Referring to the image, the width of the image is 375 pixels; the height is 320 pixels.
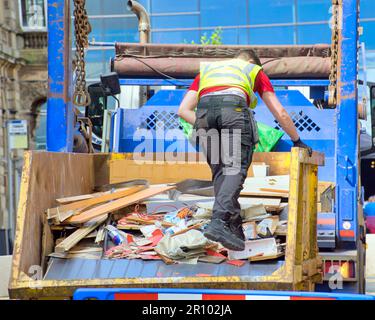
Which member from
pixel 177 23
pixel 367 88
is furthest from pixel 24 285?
pixel 177 23

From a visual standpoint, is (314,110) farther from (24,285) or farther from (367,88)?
(24,285)

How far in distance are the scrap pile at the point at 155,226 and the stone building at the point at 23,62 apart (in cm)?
1727

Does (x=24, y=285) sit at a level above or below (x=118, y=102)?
below

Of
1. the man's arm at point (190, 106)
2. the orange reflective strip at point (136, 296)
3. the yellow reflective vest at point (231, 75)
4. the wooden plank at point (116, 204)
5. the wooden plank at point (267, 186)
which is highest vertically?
the yellow reflective vest at point (231, 75)

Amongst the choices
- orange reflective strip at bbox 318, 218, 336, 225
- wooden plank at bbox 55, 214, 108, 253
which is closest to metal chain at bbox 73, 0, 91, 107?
wooden plank at bbox 55, 214, 108, 253

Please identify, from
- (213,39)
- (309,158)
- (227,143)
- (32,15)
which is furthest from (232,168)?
(32,15)

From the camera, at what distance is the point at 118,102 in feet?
24.4

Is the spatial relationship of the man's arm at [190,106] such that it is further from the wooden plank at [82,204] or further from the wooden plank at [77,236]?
the wooden plank at [77,236]

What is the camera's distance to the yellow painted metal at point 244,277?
3863mm

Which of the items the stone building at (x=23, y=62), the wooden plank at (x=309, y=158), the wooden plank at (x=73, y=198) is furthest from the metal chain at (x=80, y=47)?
the stone building at (x=23, y=62)

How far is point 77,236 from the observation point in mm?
4402

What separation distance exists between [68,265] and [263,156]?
1.91 metres

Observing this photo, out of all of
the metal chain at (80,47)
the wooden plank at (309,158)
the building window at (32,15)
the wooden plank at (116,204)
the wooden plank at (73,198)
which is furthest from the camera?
the building window at (32,15)

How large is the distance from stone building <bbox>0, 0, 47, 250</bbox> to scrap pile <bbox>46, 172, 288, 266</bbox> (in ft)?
56.7
